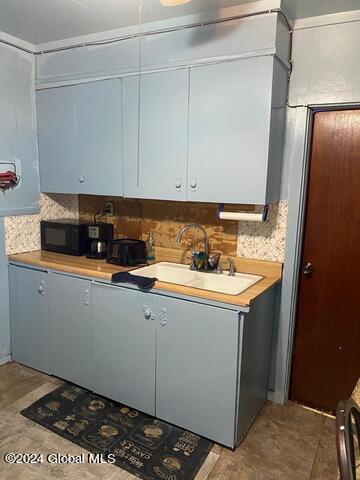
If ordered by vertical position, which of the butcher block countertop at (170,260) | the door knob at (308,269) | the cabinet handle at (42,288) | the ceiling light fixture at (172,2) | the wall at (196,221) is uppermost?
the ceiling light fixture at (172,2)

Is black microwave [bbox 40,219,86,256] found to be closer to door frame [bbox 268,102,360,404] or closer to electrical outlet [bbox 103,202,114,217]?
electrical outlet [bbox 103,202,114,217]

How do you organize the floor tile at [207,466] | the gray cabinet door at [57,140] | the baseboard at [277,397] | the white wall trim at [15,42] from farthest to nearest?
the gray cabinet door at [57,140] < the white wall trim at [15,42] < the baseboard at [277,397] < the floor tile at [207,466]

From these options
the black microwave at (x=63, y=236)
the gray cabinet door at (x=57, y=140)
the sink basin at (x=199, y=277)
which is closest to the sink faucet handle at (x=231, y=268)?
the sink basin at (x=199, y=277)

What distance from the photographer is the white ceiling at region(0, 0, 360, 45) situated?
1.95 m

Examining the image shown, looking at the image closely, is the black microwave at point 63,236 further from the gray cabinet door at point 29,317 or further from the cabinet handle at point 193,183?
the cabinet handle at point 193,183

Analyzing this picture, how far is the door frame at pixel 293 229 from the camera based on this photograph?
7.11ft

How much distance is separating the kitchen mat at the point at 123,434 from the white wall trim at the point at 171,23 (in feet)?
7.87

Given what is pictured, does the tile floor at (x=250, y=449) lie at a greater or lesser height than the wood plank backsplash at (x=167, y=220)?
lesser

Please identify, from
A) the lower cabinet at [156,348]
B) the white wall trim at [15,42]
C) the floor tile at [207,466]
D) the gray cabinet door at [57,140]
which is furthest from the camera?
the gray cabinet door at [57,140]

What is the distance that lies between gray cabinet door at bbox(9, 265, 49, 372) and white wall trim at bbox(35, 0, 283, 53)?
1668mm

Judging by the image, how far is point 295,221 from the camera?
2232 millimetres

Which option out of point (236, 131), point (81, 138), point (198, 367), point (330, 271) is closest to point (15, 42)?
point (81, 138)

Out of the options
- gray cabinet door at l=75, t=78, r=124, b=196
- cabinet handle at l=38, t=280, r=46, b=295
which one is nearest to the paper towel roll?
gray cabinet door at l=75, t=78, r=124, b=196

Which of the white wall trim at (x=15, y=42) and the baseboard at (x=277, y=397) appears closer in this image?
the baseboard at (x=277, y=397)
